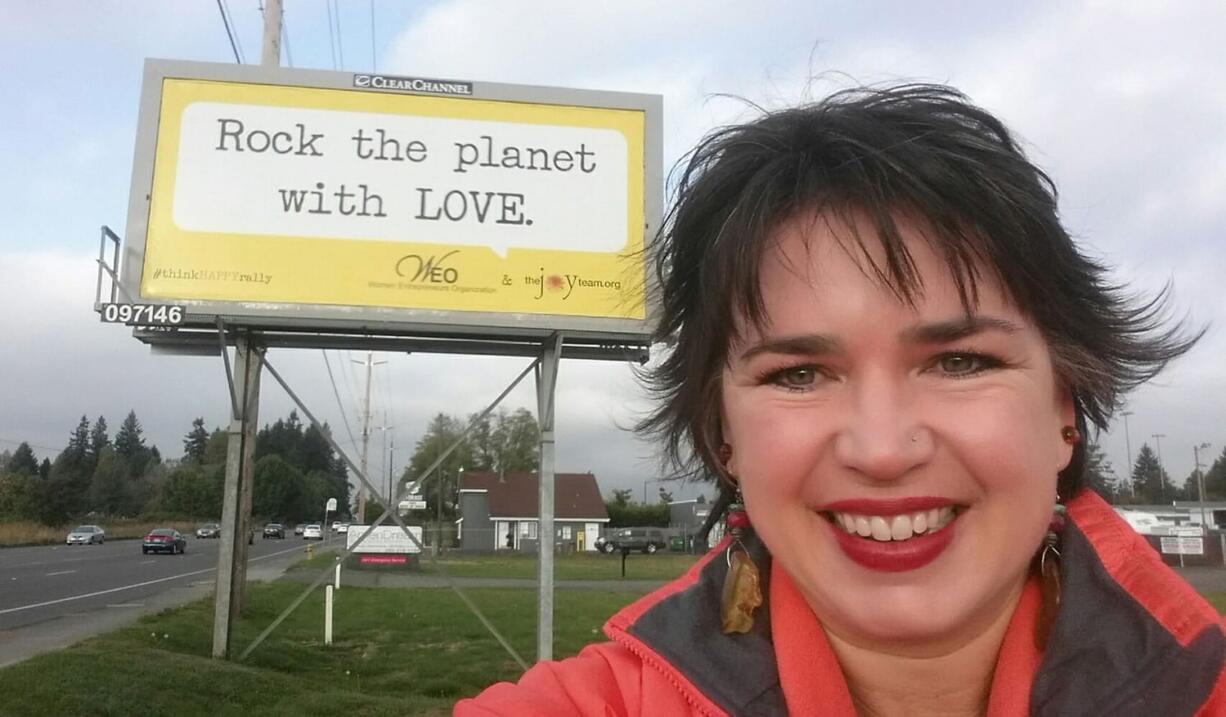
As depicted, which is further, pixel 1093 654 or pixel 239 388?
pixel 239 388

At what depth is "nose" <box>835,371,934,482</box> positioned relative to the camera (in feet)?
4.01

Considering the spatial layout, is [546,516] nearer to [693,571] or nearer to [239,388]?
[239,388]

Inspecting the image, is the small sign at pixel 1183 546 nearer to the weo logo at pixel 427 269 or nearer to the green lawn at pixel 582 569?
the green lawn at pixel 582 569

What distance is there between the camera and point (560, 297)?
27.5ft

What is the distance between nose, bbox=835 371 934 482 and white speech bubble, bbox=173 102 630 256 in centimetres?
728

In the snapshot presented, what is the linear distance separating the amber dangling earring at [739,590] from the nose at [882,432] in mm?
339

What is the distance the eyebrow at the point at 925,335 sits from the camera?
4.13 feet

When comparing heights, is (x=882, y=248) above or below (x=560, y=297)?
below

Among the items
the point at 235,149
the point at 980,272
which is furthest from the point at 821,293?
the point at 235,149

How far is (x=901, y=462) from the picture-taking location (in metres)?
1.22

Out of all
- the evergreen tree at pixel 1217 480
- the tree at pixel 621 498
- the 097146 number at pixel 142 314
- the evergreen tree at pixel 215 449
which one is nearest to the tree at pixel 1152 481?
the evergreen tree at pixel 1217 480

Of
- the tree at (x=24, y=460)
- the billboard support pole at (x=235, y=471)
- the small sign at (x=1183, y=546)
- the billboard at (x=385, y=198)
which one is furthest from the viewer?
the tree at (x=24, y=460)

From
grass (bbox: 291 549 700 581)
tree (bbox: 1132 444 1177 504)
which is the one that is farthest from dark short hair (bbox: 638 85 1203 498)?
tree (bbox: 1132 444 1177 504)

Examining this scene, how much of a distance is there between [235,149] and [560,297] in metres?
3.18
